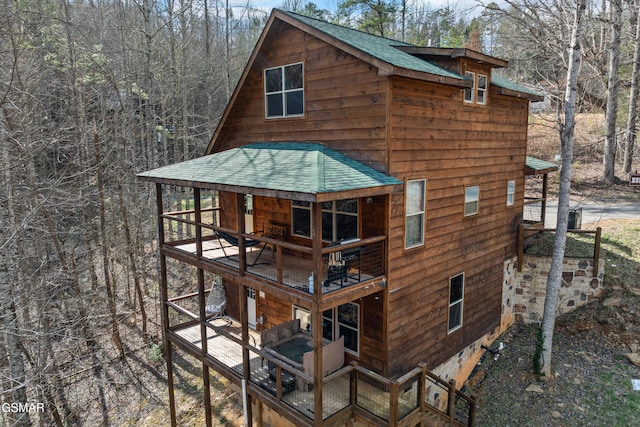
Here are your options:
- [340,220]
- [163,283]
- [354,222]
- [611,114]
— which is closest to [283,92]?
[340,220]

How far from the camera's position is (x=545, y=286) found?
13.3 meters

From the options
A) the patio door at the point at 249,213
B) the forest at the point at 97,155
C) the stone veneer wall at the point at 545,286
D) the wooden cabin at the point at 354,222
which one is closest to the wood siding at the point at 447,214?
the wooden cabin at the point at 354,222

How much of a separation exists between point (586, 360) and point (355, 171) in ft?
29.2

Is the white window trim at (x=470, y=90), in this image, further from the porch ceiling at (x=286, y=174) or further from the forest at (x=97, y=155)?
the porch ceiling at (x=286, y=174)

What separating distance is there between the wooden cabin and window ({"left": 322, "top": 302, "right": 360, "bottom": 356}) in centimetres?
4

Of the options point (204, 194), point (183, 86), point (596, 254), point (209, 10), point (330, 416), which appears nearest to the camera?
point (330, 416)

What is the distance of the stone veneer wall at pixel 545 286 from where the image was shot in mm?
12938

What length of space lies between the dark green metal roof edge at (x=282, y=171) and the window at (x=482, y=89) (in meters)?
4.48

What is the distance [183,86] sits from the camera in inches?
792

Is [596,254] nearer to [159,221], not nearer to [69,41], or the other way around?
[159,221]

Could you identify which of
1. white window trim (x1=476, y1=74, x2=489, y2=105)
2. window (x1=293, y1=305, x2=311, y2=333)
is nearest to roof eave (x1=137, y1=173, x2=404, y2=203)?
window (x1=293, y1=305, x2=311, y2=333)

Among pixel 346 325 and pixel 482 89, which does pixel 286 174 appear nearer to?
pixel 346 325

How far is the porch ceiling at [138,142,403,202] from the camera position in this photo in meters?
6.93

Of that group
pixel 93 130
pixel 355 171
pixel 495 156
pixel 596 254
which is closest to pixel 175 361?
pixel 93 130
